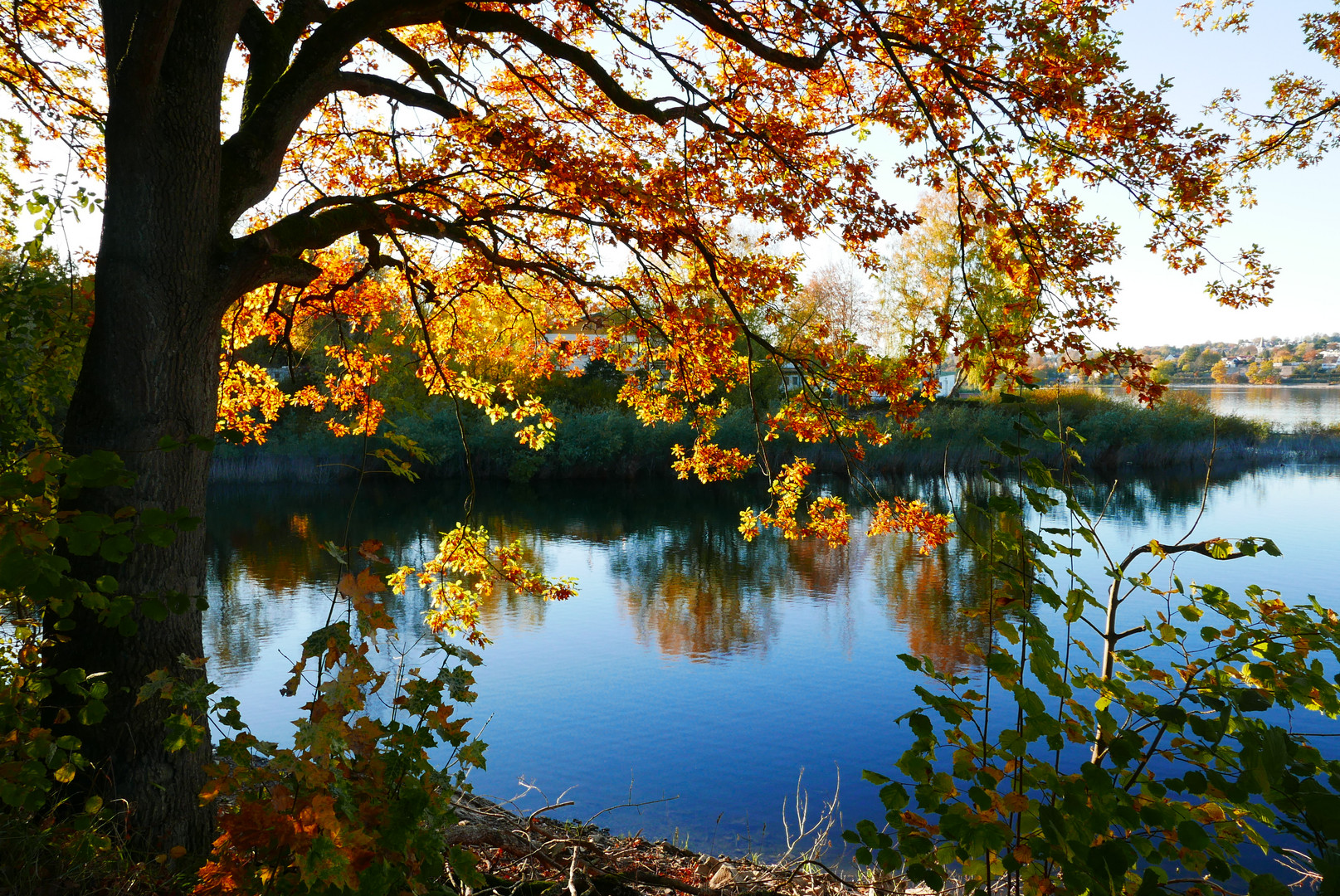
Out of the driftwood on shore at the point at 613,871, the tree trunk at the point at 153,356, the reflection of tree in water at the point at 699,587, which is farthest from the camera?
the reflection of tree in water at the point at 699,587

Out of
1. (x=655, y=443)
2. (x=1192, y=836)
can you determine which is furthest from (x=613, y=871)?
(x=655, y=443)

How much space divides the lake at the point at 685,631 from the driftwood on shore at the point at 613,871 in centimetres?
160

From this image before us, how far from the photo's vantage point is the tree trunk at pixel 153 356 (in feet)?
10.6

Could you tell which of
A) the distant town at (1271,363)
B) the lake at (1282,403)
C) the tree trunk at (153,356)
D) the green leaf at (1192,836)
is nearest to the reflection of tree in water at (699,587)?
the tree trunk at (153,356)

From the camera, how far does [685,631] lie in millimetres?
10758

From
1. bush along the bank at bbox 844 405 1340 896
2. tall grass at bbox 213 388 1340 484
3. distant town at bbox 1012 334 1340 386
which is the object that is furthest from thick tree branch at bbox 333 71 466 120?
distant town at bbox 1012 334 1340 386

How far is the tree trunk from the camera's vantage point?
322 centimetres

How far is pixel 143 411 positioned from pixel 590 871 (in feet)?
8.01

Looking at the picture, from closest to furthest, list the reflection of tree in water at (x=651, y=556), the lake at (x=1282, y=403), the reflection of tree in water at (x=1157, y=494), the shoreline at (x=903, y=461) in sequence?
the reflection of tree in water at (x=651, y=556)
the reflection of tree in water at (x=1157, y=494)
the shoreline at (x=903, y=461)
the lake at (x=1282, y=403)

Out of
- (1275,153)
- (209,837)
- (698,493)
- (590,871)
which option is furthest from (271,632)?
(698,493)

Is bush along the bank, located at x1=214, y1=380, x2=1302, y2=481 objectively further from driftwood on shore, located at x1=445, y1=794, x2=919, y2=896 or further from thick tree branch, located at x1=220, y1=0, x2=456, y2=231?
driftwood on shore, located at x1=445, y1=794, x2=919, y2=896

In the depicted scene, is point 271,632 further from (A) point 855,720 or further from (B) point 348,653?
(B) point 348,653

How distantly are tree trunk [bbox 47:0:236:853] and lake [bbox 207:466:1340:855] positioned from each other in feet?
8.91

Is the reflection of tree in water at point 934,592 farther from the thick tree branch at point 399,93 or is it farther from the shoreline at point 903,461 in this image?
the thick tree branch at point 399,93
